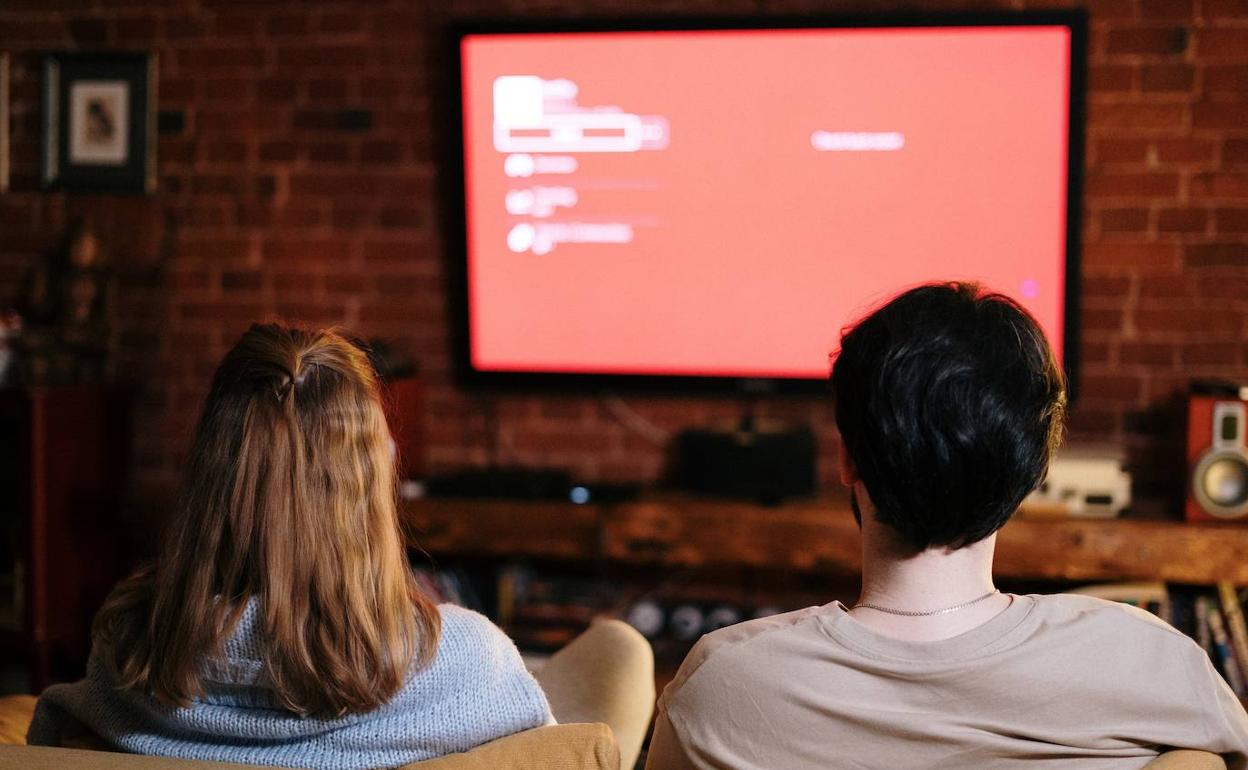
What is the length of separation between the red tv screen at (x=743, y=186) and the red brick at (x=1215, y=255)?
0.37 metres

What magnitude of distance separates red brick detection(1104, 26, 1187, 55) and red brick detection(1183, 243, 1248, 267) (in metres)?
0.51

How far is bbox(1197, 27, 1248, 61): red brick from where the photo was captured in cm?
323

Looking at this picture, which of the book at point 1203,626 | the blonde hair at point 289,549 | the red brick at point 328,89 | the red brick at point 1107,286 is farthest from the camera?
the red brick at point 328,89

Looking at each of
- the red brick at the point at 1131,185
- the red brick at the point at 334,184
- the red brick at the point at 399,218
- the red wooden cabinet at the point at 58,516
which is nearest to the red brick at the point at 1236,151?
the red brick at the point at 1131,185

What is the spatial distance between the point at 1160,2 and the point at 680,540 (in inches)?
74.1

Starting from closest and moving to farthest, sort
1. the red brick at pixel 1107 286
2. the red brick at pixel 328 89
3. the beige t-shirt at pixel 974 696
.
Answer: the beige t-shirt at pixel 974 696 < the red brick at pixel 1107 286 < the red brick at pixel 328 89

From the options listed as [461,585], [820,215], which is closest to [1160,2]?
[820,215]

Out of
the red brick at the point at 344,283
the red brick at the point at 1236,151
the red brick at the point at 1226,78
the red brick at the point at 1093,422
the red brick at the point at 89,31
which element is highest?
the red brick at the point at 89,31

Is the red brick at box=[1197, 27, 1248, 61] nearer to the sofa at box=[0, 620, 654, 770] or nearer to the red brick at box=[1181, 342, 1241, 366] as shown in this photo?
the red brick at box=[1181, 342, 1241, 366]

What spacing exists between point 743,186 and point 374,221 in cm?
112

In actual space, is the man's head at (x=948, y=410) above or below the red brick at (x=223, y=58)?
below

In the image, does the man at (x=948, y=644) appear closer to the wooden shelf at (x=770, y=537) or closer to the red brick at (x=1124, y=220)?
the wooden shelf at (x=770, y=537)

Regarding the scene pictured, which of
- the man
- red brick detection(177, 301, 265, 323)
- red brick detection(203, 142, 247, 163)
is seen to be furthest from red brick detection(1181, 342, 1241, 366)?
red brick detection(203, 142, 247, 163)

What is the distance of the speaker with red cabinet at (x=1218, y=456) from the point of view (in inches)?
118
